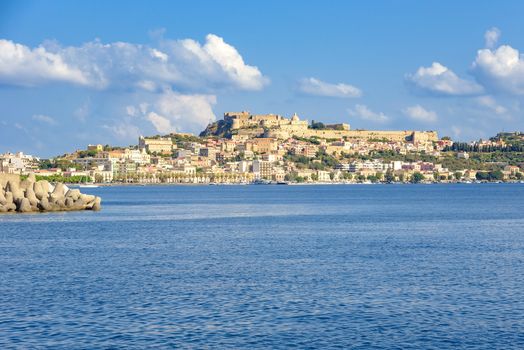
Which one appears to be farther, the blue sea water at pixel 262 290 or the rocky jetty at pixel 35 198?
the rocky jetty at pixel 35 198

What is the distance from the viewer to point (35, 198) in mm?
55500

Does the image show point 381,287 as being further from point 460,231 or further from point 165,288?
point 460,231

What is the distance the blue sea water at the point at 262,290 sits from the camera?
54.4 feet

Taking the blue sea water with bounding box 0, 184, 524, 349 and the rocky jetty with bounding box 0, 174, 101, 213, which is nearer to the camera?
the blue sea water with bounding box 0, 184, 524, 349

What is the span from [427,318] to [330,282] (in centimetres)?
485

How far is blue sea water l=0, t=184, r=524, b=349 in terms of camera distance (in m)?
16.6

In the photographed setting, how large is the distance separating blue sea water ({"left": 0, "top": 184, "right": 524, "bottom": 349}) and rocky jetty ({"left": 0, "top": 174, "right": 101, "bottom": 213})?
15.8 metres

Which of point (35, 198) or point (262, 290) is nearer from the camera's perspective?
point (262, 290)

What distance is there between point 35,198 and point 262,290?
1448 inches

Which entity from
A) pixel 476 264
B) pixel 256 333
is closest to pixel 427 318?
pixel 256 333

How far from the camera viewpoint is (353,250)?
31.0 metres

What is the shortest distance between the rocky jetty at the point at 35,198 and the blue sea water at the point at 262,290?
1578cm

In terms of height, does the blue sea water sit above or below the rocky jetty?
below

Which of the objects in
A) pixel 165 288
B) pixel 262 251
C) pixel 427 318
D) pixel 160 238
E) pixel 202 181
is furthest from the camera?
pixel 202 181
